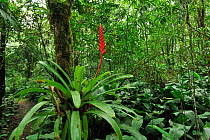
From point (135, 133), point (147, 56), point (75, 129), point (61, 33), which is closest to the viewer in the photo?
point (75, 129)

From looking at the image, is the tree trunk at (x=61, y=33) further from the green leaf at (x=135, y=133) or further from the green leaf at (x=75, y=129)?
the green leaf at (x=135, y=133)

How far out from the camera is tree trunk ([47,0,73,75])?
173 centimetres

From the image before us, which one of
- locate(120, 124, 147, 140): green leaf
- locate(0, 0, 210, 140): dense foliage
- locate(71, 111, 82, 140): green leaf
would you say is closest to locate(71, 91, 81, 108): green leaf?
locate(71, 111, 82, 140): green leaf

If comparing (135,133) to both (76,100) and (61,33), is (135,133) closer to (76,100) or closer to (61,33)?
(76,100)

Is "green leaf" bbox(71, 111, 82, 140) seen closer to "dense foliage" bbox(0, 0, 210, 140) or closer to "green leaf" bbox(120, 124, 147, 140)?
"dense foliage" bbox(0, 0, 210, 140)

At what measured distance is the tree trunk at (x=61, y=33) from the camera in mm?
1731

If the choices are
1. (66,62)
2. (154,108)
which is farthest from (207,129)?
(66,62)

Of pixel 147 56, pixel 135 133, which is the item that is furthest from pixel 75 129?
pixel 147 56

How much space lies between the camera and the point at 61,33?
1.77 m

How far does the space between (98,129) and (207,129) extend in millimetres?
1079

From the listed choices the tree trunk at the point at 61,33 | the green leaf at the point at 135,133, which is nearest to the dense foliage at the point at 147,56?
the green leaf at the point at 135,133

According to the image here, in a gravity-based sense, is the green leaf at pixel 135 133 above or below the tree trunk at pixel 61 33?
below

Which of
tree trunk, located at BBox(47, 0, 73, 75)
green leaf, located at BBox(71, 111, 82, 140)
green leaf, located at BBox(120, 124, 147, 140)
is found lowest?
green leaf, located at BBox(120, 124, 147, 140)

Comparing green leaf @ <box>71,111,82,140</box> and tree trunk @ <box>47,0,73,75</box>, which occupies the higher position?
tree trunk @ <box>47,0,73,75</box>
